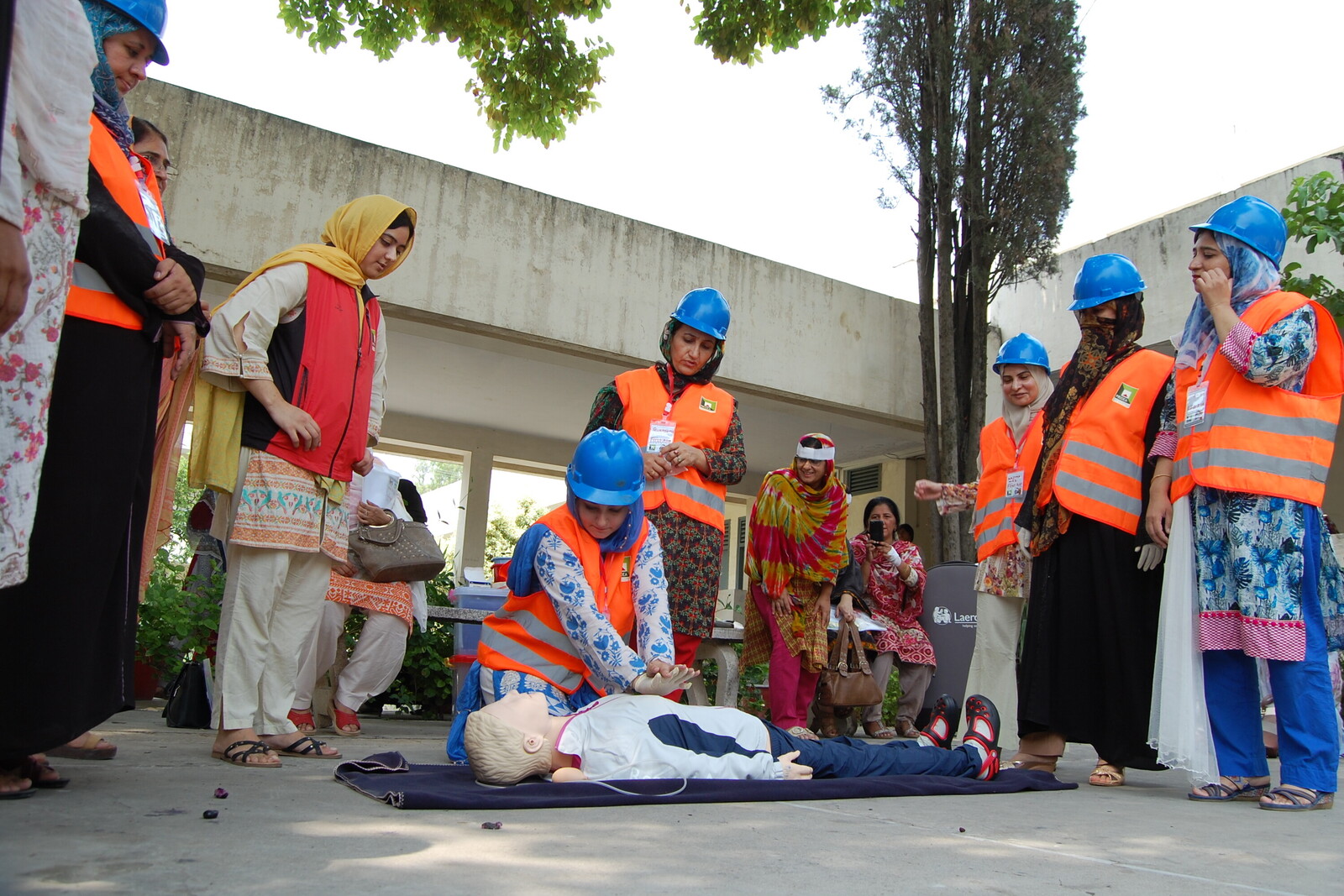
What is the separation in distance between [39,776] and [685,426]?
8.50 feet

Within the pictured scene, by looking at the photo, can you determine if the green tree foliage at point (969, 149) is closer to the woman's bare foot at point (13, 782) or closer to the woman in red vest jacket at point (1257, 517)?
the woman in red vest jacket at point (1257, 517)

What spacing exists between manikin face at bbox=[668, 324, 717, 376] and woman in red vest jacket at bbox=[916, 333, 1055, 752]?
1381 millimetres

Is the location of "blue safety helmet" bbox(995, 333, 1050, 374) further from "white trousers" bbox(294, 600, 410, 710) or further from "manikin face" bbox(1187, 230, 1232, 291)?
"white trousers" bbox(294, 600, 410, 710)

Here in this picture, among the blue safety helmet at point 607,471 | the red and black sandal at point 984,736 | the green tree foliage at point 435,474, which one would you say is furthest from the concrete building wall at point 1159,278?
the green tree foliage at point 435,474

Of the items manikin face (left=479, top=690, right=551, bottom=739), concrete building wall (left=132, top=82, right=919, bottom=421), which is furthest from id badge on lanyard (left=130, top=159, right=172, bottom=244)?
concrete building wall (left=132, top=82, right=919, bottom=421)

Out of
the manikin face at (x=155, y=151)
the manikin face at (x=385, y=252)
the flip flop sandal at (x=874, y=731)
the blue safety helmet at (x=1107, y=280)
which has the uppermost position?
the manikin face at (x=155, y=151)

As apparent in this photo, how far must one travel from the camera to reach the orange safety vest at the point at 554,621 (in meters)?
3.29

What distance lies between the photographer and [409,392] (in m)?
11.3

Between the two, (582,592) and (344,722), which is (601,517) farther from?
(344,722)

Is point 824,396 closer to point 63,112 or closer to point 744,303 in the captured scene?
point 744,303

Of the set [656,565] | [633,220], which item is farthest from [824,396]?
[656,565]

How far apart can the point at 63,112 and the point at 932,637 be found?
6.14 meters

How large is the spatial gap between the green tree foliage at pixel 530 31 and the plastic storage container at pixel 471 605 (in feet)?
13.0

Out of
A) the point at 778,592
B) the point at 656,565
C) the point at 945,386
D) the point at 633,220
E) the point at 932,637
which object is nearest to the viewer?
the point at 656,565
